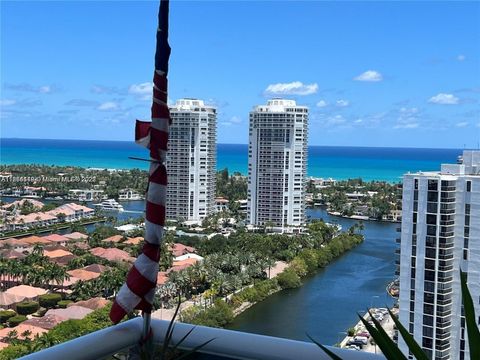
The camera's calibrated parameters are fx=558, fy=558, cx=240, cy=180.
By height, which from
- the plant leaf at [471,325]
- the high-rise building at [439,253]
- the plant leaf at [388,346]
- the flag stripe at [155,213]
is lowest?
the high-rise building at [439,253]

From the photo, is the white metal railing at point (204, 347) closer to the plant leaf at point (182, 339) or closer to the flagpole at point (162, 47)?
the plant leaf at point (182, 339)

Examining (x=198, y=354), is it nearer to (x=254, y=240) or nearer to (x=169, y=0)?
(x=169, y=0)

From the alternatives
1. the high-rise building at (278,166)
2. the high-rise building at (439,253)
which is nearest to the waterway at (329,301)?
the high-rise building at (439,253)

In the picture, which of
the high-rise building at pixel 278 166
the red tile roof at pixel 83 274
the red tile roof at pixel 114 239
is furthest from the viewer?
the high-rise building at pixel 278 166

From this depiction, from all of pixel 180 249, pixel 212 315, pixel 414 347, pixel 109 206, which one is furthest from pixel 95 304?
pixel 109 206

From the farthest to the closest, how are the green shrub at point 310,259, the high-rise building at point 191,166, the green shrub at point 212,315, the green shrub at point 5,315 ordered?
1. the high-rise building at point 191,166
2. the green shrub at point 310,259
3. the green shrub at point 5,315
4. the green shrub at point 212,315

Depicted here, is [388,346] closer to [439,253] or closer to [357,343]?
[439,253]

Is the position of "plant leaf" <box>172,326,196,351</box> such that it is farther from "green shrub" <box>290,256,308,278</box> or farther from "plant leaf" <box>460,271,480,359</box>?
"green shrub" <box>290,256,308,278</box>

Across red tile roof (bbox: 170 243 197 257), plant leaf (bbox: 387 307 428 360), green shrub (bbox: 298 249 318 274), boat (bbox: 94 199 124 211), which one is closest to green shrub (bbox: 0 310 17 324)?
red tile roof (bbox: 170 243 197 257)
